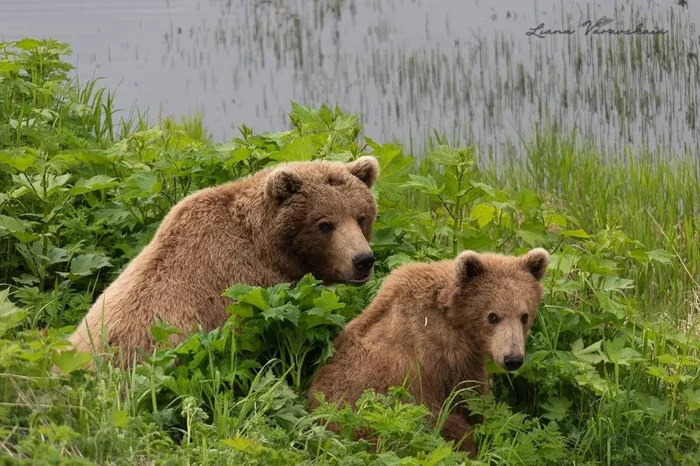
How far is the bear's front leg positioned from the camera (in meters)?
6.52

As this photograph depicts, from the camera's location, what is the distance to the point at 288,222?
23.2ft

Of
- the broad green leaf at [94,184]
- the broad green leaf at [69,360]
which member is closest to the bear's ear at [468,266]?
the broad green leaf at [69,360]

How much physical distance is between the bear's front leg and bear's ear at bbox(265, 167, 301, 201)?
157cm

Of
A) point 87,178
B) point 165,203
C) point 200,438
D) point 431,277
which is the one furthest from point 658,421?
point 87,178

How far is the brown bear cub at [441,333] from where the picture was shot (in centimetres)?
649

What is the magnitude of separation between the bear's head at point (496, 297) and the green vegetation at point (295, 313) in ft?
1.21

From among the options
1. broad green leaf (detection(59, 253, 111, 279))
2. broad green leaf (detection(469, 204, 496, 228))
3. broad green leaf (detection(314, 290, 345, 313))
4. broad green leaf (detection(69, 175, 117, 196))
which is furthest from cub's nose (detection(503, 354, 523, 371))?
broad green leaf (detection(69, 175, 117, 196))

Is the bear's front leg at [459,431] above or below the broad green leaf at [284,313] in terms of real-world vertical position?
below

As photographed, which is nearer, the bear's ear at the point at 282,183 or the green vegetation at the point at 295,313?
the green vegetation at the point at 295,313

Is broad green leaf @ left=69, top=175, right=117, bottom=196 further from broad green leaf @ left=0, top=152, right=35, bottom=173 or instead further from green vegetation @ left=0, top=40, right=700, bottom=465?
broad green leaf @ left=0, top=152, right=35, bottom=173

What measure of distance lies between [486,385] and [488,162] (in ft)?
17.5

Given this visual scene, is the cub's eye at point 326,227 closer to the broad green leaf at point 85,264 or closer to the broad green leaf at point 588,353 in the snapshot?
the broad green leaf at point 588,353

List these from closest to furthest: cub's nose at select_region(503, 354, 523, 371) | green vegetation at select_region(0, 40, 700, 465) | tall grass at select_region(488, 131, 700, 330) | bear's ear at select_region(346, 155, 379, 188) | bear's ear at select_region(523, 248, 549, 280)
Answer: green vegetation at select_region(0, 40, 700, 465) < cub's nose at select_region(503, 354, 523, 371) < bear's ear at select_region(523, 248, 549, 280) < bear's ear at select_region(346, 155, 379, 188) < tall grass at select_region(488, 131, 700, 330)

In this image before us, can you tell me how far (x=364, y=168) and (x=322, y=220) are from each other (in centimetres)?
47
